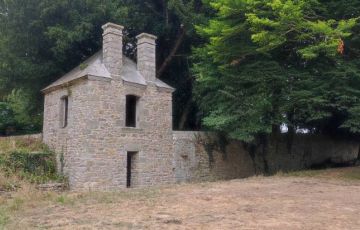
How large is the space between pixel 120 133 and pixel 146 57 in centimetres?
347

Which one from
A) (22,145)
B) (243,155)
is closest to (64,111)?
(22,145)

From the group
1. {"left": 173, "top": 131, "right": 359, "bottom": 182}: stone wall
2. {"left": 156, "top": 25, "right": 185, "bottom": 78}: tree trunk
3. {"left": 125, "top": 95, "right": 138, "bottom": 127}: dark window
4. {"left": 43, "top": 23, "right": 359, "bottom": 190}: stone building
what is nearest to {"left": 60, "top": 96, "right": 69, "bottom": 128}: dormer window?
{"left": 43, "top": 23, "right": 359, "bottom": 190}: stone building

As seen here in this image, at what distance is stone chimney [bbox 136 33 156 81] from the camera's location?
16.0m

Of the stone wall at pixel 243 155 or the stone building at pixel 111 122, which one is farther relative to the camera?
the stone wall at pixel 243 155

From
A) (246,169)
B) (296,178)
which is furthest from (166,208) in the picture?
(246,169)

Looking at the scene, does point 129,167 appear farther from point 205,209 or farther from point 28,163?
point 205,209

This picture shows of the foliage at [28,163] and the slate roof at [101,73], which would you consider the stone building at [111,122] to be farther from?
the foliage at [28,163]

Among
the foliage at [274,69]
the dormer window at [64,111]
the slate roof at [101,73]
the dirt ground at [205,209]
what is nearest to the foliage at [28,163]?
the dormer window at [64,111]

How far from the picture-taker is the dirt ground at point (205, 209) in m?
7.08

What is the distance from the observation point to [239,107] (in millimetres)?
15875

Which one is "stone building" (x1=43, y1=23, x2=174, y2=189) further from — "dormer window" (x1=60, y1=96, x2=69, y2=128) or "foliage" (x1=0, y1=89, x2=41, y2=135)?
"foliage" (x1=0, y1=89, x2=41, y2=135)

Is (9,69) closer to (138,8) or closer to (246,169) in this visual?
(138,8)

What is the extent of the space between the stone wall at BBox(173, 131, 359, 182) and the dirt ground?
14.9 feet

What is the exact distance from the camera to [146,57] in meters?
16.2
